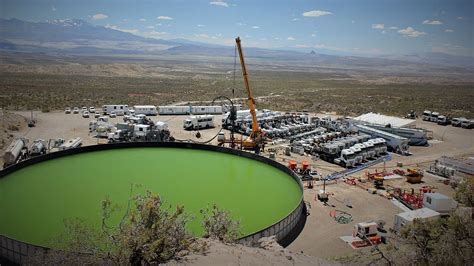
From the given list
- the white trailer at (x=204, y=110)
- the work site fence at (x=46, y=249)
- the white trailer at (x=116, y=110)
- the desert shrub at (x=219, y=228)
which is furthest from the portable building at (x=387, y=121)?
the desert shrub at (x=219, y=228)

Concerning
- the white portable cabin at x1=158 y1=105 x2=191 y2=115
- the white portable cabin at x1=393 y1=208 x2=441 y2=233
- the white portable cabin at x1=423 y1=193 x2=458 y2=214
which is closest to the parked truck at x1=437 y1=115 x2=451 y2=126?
the white portable cabin at x1=423 y1=193 x2=458 y2=214

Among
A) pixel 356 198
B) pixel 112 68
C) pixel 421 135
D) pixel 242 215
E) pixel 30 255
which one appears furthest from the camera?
pixel 112 68

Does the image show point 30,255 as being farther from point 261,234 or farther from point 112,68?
point 112,68

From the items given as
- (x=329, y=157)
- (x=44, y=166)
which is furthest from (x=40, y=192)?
(x=329, y=157)

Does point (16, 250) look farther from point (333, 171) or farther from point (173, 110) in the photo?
point (173, 110)

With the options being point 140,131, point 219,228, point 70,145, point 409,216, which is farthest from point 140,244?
point 140,131

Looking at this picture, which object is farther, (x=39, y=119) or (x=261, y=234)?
(x=39, y=119)
